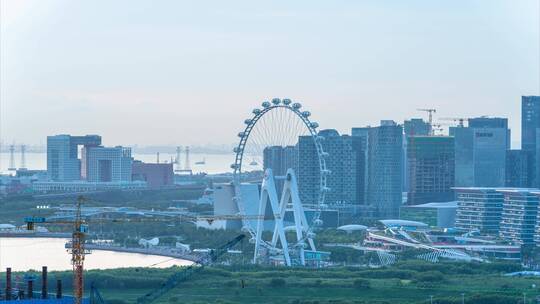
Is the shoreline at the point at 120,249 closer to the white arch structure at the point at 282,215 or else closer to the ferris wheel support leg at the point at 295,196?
the white arch structure at the point at 282,215

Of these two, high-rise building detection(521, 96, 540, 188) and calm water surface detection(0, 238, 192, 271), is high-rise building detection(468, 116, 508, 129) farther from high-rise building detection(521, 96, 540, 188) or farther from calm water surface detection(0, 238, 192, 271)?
calm water surface detection(0, 238, 192, 271)

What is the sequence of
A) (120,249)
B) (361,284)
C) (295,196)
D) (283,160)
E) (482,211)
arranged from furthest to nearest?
(283,160), (482,211), (120,249), (295,196), (361,284)

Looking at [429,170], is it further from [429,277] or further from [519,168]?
[429,277]

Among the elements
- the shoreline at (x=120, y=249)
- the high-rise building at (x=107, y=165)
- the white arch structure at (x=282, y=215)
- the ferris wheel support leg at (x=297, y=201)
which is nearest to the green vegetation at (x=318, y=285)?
the white arch structure at (x=282, y=215)

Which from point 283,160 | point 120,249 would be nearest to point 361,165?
point 283,160

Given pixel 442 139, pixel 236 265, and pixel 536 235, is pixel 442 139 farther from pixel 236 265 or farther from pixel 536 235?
pixel 236 265

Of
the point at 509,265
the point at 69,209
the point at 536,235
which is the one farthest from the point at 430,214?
the point at 509,265

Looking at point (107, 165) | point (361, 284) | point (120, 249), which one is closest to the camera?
point (361, 284)
